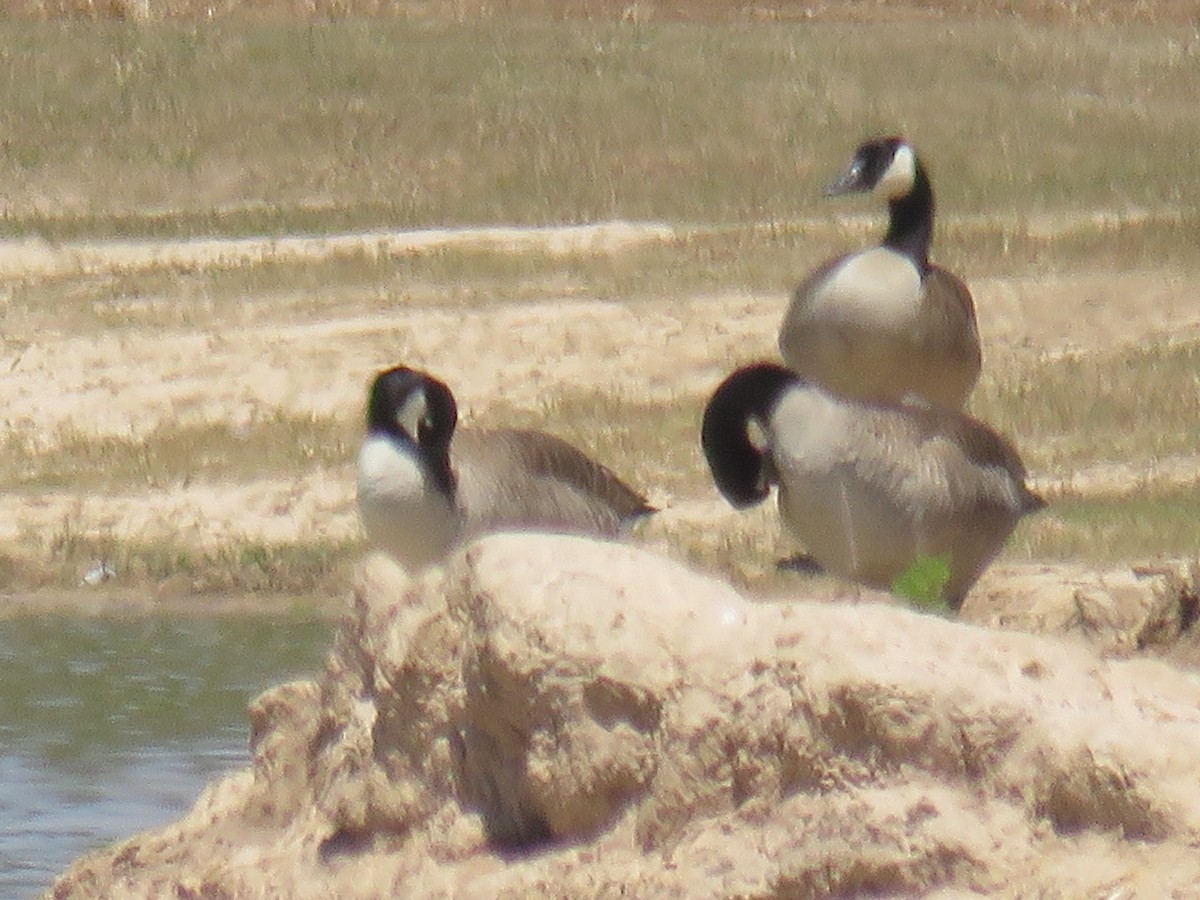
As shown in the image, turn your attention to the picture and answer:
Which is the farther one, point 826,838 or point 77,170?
point 77,170

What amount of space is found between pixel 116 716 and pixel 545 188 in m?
11.2

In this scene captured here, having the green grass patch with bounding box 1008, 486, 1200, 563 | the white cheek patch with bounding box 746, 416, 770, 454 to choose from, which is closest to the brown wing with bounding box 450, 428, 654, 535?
the white cheek patch with bounding box 746, 416, 770, 454

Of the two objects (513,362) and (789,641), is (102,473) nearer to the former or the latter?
(513,362)

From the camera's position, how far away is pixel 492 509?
974 centimetres

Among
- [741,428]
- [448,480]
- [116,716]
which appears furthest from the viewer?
[116,716]

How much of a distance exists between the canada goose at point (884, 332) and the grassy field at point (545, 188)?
2086 millimetres

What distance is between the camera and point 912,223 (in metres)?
12.2

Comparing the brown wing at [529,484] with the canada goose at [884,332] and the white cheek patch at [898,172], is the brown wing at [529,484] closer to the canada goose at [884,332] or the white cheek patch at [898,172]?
the canada goose at [884,332]

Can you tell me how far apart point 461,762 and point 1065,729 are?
1.54m

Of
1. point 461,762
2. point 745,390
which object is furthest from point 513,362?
point 461,762

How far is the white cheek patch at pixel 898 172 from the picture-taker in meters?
12.4

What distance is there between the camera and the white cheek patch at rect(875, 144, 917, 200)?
12.4m

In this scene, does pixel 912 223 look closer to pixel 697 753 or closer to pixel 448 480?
pixel 448 480

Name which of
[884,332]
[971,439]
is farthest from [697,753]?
[884,332]
